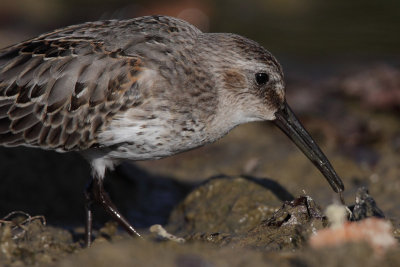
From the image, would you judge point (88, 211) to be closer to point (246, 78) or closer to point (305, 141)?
point (246, 78)

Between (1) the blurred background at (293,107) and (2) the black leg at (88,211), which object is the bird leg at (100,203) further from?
(1) the blurred background at (293,107)

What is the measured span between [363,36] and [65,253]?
10.9m

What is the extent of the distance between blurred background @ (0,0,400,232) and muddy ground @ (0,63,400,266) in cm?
2

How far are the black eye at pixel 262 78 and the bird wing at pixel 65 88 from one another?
1.18 m

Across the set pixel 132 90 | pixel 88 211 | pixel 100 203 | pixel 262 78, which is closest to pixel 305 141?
pixel 262 78

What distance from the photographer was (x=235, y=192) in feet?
23.9

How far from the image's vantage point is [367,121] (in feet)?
32.8

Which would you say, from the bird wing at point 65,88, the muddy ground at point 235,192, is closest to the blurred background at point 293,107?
the muddy ground at point 235,192

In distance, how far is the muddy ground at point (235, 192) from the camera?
4371mm

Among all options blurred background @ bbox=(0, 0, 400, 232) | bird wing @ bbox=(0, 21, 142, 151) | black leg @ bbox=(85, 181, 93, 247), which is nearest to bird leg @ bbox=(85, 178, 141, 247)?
black leg @ bbox=(85, 181, 93, 247)

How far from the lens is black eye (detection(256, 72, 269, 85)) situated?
6613mm

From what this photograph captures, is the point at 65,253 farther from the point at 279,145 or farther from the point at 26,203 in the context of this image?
the point at 279,145

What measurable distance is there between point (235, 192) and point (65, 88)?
218 centimetres

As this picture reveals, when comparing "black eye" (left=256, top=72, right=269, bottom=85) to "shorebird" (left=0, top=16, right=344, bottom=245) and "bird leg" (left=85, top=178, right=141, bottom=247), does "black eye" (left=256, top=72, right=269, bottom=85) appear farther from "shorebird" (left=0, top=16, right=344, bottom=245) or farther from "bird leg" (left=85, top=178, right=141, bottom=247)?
"bird leg" (left=85, top=178, right=141, bottom=247)
